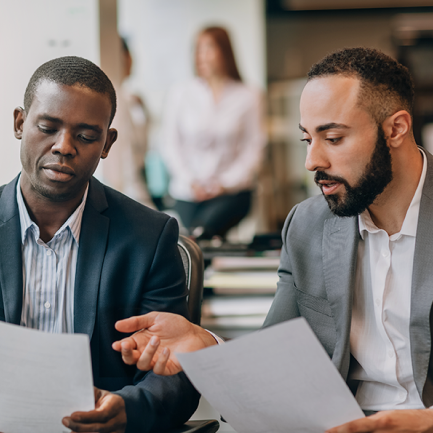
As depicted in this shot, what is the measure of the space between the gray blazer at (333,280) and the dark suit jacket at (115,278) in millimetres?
255

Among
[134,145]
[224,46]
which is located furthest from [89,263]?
[134,145]

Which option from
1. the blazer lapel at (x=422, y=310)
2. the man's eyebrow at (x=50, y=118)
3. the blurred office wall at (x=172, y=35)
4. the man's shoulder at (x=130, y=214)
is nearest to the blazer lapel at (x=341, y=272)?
the blazer lapel at (x=422, y=310)

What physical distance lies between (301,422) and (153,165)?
4842mm

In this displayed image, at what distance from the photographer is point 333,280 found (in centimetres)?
121

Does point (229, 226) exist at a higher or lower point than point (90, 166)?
lower

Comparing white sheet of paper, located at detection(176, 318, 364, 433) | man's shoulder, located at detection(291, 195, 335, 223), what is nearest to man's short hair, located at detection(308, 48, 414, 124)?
man's shoulder, located at detection(291, 195, 335, 223)

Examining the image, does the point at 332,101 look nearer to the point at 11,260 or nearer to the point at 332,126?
the point at 332,126

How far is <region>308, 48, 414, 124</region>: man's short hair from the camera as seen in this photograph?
117 centimetres

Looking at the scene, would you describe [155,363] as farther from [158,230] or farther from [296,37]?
[296,37]

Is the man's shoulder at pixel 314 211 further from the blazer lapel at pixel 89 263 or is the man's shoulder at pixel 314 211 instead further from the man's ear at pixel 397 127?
the blazer lapel at pixel 89 263

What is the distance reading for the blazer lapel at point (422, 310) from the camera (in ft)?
3.62

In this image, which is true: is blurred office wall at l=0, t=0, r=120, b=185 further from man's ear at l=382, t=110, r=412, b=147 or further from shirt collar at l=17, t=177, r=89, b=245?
man's ear at l=382, t=110, r=412, b=147

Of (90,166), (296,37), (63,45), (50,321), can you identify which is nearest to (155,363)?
(50,321)

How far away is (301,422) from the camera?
2.99ft
